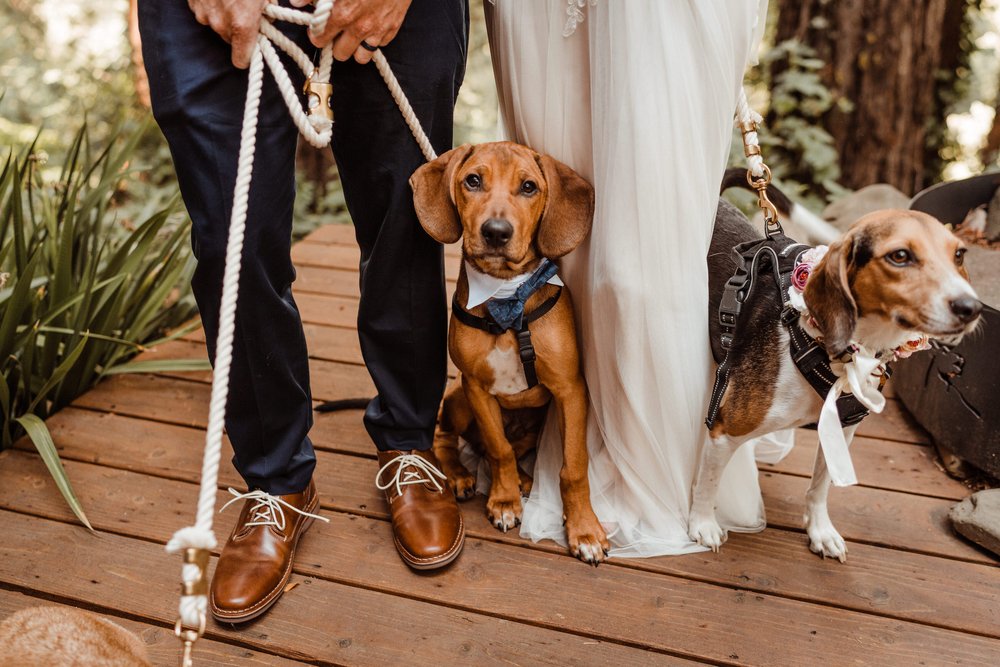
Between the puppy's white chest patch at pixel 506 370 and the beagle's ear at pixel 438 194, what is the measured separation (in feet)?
1.18

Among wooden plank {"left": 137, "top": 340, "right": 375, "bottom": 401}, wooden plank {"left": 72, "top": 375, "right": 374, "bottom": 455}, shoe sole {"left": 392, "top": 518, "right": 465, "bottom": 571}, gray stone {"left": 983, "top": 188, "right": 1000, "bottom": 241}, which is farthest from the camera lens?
gray stone {"left": 983, "top": 188, "right": 1000, "bottom": 241}

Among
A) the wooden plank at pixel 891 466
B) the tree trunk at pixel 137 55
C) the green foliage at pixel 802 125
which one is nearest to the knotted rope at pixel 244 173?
the wooden plank at pixel 891 466

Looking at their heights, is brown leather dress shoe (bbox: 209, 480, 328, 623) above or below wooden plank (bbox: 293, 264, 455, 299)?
above

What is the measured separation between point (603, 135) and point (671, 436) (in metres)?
0.90

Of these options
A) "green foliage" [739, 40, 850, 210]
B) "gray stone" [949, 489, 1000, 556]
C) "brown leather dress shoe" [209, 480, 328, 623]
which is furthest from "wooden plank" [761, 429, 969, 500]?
"green foliage" [739, 40, 850, 210]

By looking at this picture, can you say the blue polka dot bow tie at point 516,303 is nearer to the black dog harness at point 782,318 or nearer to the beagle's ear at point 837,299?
the black dog harness at point 782,318

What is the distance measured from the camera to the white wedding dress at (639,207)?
201 cm

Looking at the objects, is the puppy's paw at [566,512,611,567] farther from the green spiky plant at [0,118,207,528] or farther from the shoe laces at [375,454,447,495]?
the green spiky plant at [0,118,207,528]

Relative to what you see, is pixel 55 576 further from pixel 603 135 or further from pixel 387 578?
pixel 603 135

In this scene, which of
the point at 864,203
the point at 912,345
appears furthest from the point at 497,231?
the point at 864,203

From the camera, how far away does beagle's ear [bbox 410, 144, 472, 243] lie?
2102 mm

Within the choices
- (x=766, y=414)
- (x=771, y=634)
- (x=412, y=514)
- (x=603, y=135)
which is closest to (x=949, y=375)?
(x=766, y=414)

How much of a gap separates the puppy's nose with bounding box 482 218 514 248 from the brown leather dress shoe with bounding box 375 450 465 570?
0.79m

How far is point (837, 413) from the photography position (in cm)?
192
